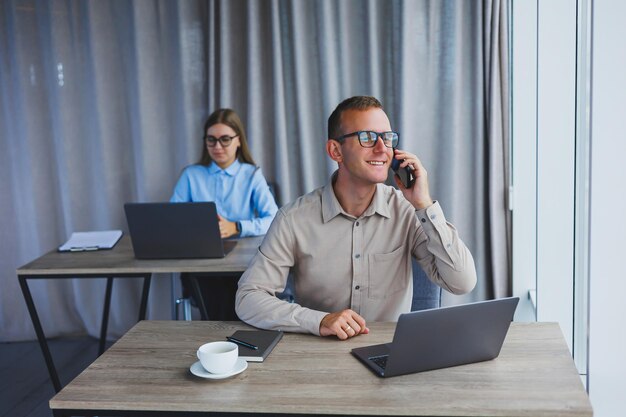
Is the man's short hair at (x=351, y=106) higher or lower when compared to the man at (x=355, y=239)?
higher

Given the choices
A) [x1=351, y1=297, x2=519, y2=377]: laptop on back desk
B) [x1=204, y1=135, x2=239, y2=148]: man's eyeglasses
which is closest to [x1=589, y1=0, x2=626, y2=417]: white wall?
[x1=351, y1=297, x2=519, y2=377]: laptop on back desk

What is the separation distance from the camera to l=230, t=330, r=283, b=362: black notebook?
175cm

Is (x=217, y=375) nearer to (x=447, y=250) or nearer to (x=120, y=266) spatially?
(x=447, y=250)

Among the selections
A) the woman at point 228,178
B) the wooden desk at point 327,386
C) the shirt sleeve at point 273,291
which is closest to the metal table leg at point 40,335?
the woman at point 228,178

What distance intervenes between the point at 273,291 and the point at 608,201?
102 centimetres

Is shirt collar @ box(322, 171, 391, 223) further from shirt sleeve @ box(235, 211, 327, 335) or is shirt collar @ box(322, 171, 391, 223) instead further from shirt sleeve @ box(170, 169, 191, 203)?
shirt sleeve @ box(170, 169, 191, 203)

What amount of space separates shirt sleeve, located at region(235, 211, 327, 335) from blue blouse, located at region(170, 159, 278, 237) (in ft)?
4.80

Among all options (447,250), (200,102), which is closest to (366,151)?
(447,250)

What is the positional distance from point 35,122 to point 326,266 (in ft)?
9.53

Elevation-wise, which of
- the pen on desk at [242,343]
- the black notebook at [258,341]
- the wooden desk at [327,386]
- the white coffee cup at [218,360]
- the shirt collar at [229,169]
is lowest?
the wooden desk at [327,386]

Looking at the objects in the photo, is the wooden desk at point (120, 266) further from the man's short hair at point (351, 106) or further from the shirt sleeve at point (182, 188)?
the man's short hair at point (351, 106)

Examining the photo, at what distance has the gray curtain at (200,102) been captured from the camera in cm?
394

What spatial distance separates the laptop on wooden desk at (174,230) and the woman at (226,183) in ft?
2.05

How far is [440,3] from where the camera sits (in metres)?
3.92
